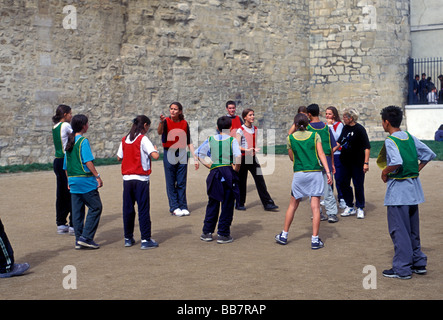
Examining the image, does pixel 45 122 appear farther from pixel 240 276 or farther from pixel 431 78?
pixel 431 78

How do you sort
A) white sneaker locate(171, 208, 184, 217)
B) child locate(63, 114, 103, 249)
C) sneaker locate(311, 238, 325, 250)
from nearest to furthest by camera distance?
sneaker locate(311, 238, 325, 250), child locate(63, 114, 103, 249), white sneaker locate(171, 208, 184, 217)

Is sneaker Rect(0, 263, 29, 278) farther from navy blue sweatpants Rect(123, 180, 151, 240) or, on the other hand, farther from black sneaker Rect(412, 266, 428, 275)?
black sneaker Rect(412, 266, 428, 275)

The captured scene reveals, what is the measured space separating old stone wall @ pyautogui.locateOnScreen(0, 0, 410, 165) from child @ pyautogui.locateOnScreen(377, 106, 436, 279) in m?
10.8

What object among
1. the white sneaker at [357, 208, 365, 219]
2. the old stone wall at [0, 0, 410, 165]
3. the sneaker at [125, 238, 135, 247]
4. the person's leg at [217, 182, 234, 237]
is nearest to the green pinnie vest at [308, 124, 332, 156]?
the white sneaker at [357, 208, 365, 219]

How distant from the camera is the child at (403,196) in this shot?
537 centimetres

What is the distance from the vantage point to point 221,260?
607cm

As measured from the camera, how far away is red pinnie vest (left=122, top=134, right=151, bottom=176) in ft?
21.8

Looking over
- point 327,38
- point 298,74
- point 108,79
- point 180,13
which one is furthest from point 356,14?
point 108,79

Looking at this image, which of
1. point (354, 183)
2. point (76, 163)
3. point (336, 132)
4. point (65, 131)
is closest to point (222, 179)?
point (76, 163)

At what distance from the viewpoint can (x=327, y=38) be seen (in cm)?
2177

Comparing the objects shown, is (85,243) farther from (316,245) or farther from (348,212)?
(348,212)

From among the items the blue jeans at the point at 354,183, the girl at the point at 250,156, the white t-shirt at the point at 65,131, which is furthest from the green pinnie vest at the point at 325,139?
the white t-shirt at the point at 65,131

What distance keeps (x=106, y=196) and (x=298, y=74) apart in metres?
12.8

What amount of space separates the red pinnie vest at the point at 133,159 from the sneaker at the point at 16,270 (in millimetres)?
1514
